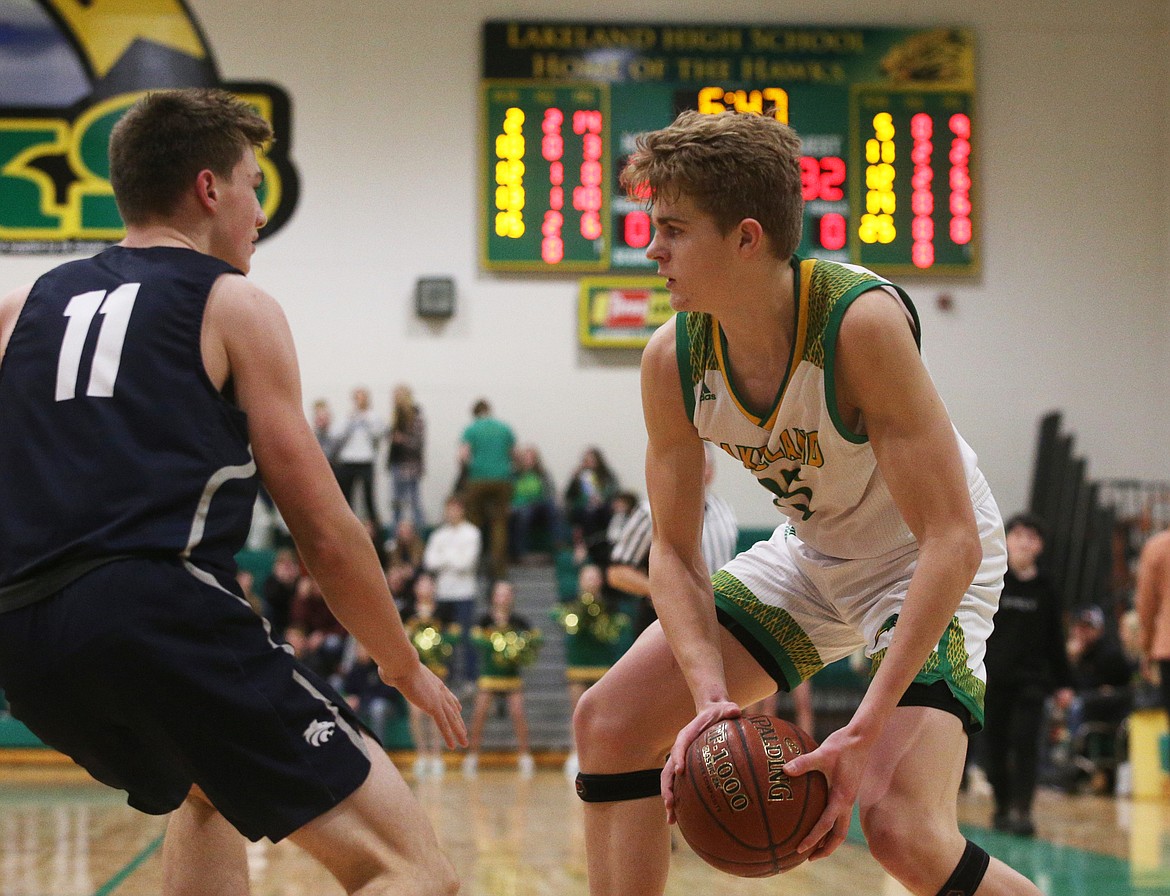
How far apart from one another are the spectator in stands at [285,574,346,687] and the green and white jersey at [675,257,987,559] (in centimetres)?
864

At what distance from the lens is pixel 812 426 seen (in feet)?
8.91

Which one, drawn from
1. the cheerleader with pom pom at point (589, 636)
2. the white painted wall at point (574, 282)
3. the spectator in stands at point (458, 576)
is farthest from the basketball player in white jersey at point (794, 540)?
the white painted wall at point (574, 282)

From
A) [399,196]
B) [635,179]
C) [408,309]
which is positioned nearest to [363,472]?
[408,309]

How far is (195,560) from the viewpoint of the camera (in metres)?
2.17

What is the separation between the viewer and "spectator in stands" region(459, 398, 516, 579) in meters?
13.9

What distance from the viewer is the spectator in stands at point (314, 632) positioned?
1125 cm

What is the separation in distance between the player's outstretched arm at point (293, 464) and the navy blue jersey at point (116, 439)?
0.04 metres

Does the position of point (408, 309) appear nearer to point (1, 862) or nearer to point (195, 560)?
point (1, 862)

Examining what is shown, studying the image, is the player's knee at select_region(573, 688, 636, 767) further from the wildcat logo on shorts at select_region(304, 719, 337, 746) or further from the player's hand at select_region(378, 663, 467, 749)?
the wildcat logo on shorts at select_region(304, 719, 337, 746)

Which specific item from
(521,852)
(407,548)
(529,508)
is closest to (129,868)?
(521,852)

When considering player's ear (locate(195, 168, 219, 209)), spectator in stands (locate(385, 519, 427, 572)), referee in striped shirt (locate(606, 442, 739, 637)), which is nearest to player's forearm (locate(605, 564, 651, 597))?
referee in striped shirt (locate(606, 442, 739, 637))

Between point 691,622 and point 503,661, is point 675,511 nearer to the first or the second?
point 691,622

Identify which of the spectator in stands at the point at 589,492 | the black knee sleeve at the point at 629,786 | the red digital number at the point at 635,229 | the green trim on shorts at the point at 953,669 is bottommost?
the spectator in stands at the point at 589,492

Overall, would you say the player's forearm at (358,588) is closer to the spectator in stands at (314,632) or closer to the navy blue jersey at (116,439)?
the navy blue jersey at (116,439)
